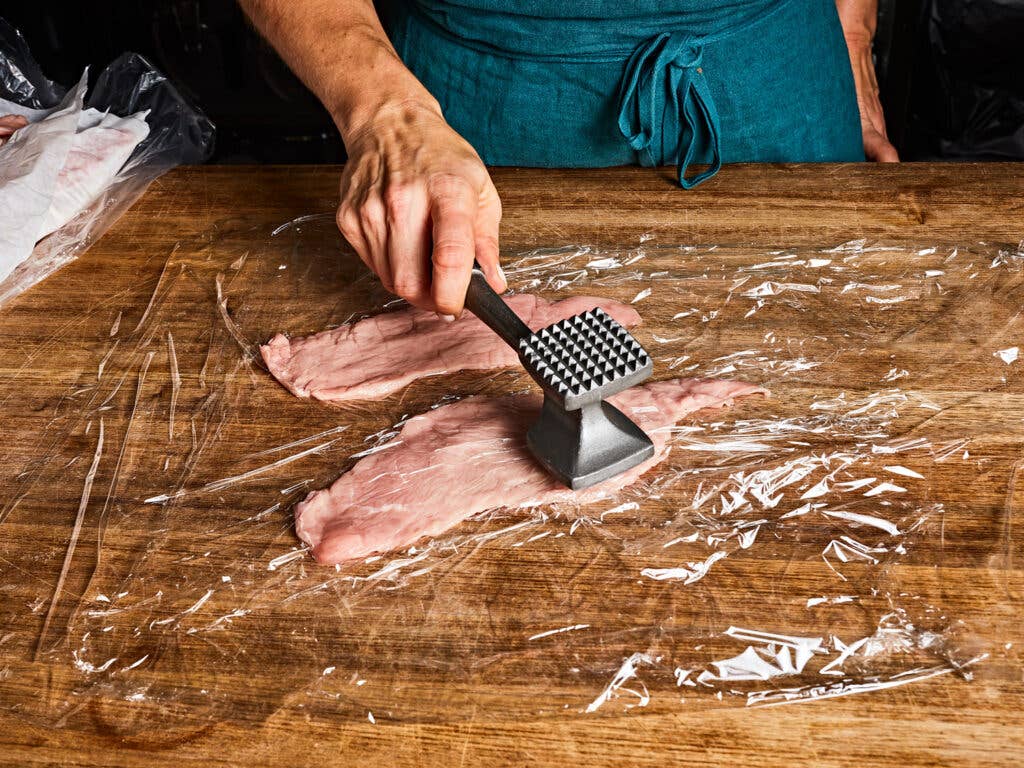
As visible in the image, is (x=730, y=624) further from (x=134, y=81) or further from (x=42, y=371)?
(x=134, y=81)

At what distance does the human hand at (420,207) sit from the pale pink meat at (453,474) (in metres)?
0.14

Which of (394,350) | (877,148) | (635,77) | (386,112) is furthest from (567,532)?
(877,148)

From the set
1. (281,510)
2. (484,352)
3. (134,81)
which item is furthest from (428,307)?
(134,81)

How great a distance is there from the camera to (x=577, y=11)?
56.2 inches

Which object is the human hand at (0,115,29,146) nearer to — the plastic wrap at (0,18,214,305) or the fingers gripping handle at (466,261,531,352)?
the plastic wrap at (0,18,214,305)

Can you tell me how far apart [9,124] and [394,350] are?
856 mm

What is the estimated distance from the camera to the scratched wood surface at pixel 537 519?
33.5 inches

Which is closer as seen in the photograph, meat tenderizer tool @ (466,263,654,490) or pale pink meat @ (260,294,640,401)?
meat tenderizer tool @ (466,263,654,490)

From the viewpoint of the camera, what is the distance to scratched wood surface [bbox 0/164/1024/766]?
Result: 0.85 m

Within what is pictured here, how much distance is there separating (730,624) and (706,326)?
477mm

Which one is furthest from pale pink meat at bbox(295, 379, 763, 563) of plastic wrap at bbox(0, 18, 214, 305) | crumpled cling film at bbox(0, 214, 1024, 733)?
plastic wrap at bbox(0, 18, 214, 305)

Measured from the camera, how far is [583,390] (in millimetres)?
993

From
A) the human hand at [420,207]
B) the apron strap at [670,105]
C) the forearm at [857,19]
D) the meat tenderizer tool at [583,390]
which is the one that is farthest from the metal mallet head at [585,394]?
the forearm at [857,19]

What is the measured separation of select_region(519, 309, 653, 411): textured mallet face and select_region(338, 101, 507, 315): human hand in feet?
0.48
